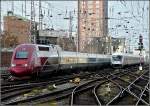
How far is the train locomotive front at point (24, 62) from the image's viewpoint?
1076 inches

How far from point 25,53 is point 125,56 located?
40.8 meters

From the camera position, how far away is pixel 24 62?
90.5 ft

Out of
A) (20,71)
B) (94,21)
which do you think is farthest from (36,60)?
(94,21)

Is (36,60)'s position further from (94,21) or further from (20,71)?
(94,21)

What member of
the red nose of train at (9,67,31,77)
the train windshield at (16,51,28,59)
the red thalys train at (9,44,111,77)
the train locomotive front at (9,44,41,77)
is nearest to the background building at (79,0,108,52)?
the red thalys train at (9,44,111,77)

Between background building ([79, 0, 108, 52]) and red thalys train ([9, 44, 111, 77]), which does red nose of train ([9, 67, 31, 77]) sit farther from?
background building ([79, 0, 108, 52])

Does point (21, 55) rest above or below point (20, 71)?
above

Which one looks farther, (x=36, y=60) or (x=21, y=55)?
(x=36, y=60)

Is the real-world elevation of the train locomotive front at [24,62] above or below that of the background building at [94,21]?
below

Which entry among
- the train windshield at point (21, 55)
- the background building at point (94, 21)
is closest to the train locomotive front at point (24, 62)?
the train windshield at point (21, 55)

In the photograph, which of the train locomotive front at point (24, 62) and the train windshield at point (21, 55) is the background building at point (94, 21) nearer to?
the train locomotive front at point (24, 62)

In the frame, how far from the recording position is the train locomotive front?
89.7 ft

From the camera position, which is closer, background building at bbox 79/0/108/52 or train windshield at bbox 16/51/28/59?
train windshield at bbox 16/51/28/59

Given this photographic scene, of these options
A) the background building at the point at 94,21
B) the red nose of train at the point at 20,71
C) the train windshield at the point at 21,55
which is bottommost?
the red nose of train at the point at 20,71
